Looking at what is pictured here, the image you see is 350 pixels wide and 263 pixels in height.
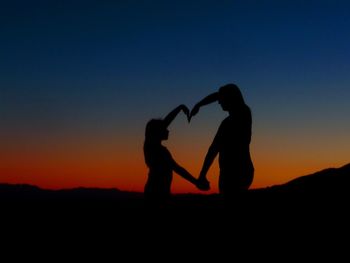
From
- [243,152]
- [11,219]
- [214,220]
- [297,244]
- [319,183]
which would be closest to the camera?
[243,152]

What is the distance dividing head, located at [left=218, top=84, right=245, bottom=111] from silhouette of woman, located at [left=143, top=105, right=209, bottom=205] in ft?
6.89

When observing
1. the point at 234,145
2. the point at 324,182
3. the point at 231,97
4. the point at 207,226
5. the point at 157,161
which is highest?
the point at 231,97

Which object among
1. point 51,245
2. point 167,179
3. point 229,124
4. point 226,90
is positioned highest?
point 226,90

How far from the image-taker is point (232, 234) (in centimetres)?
934

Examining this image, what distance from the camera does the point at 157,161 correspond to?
36.0 ft

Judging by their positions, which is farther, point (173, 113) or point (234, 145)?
point (173, 113)

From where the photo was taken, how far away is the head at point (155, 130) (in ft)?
35.8

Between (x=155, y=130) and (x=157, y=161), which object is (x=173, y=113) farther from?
(x=157, y=161)

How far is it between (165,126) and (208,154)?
72.2 inches

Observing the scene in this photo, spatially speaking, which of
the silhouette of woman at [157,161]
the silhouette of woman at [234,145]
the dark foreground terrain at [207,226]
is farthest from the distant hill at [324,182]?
the silhouette of woman at [234,145]

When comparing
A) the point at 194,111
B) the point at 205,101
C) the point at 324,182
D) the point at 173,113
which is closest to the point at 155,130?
the point at 173,113

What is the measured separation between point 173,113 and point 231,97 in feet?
7.45

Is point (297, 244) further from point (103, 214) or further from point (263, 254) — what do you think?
point (103, 214)

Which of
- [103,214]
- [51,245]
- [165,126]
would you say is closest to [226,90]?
[165,126]
